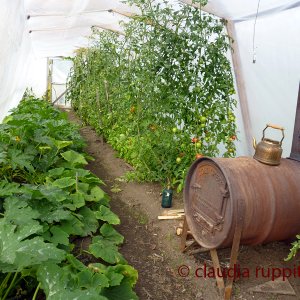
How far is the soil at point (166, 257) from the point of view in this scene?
9.05ft

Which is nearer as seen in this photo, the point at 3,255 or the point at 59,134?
the point at 3,255

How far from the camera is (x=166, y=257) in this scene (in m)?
3.21

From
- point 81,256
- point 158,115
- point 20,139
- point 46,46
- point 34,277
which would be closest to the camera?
point 34,277

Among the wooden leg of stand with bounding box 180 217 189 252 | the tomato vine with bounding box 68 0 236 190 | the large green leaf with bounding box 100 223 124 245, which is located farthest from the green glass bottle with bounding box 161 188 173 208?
the large green leaf with bounding box 100 223 124 245

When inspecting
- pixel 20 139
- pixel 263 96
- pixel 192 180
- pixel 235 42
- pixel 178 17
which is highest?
pixel 178 17

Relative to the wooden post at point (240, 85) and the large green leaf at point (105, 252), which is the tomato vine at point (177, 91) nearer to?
the wooden post at point (240, 85)

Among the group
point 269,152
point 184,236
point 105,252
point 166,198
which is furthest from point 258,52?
point 105,252

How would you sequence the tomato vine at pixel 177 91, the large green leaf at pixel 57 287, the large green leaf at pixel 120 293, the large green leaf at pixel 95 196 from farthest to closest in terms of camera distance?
the tomato vine at pixel 177 91, the large green leaf at pixel 95 196, the large green leaf at pixel 120 293, the large green leaf at pixel 57 287

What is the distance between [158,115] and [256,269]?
2265 mm

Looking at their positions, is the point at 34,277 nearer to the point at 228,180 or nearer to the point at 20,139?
the point at 228,180

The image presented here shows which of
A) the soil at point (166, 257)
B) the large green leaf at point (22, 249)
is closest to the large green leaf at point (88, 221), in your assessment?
the soil at point (166, 257)

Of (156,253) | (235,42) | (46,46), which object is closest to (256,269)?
(156,253)

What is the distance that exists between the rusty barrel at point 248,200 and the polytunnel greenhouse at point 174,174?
0.01 metres

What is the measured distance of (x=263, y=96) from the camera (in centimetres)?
377
